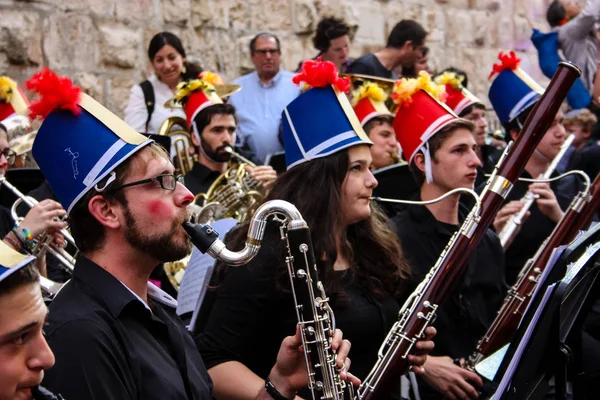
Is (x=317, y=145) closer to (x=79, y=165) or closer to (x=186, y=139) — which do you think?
(x=79, y=165)

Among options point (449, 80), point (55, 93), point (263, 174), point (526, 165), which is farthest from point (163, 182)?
point (449, 80)

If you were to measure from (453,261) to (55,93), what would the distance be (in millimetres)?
1846

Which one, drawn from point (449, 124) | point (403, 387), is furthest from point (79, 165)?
point (449, 124)

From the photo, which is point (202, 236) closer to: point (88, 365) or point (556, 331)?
point (88, 365)

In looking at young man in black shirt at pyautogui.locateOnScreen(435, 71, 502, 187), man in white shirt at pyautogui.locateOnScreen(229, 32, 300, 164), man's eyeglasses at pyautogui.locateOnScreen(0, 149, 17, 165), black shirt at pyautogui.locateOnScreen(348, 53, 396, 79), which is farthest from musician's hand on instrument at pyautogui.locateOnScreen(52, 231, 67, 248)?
black shirt at pyautogui.locateOnScreen(348, 53, 396, 79)

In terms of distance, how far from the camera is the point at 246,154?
22.8 ft

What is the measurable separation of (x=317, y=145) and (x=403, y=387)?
1187 millimetres

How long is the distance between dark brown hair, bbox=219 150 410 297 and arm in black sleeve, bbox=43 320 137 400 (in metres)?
1.12

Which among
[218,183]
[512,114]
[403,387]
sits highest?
[512,114]

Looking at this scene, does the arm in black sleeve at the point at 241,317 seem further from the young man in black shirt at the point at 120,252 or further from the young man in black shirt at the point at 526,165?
the young man in black shirt at the point at 526,165

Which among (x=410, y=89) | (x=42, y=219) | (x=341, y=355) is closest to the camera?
(x=341, y=355)

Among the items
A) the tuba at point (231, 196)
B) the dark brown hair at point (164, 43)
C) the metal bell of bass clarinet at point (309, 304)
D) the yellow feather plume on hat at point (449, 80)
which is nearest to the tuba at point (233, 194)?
the tuba at point (231, 196)

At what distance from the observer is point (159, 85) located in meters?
7.16

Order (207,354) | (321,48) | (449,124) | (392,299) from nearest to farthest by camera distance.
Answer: (207,354)
(392,299)
(449,124)
(321,48)
